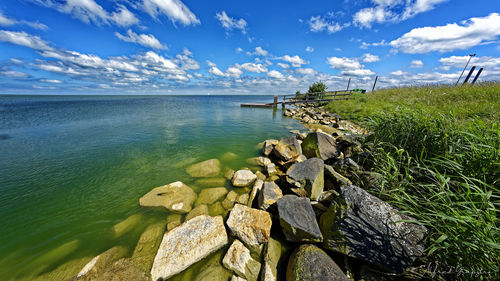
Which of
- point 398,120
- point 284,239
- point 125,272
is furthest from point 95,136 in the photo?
point 398,120

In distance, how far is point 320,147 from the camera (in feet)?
20.1

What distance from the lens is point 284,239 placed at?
317 centimetres

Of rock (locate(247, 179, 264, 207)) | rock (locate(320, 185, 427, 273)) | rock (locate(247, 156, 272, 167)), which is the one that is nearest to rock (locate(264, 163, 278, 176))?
rock (locate(247, 156, 272, 167))

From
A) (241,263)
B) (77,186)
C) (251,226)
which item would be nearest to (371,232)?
(251,226)

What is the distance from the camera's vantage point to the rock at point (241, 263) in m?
2.59

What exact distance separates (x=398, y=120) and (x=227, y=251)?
573cm

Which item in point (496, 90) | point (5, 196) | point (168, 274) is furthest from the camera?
point (496, 90)

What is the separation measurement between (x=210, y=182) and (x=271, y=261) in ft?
11.2

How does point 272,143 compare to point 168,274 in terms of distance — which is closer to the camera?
point 168,274

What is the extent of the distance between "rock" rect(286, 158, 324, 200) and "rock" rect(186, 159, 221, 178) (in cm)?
311

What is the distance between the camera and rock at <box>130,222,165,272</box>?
2.84m

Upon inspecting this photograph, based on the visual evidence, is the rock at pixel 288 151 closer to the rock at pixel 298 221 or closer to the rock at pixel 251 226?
the rock at pixel 298 221

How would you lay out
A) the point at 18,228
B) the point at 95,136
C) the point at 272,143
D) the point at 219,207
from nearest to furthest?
1. the point at 18,228
2. the point at 219,207
3. the point at 272,143
4. the point at 95,136

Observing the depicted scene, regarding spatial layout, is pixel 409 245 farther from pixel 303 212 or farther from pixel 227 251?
pixel 227 251
